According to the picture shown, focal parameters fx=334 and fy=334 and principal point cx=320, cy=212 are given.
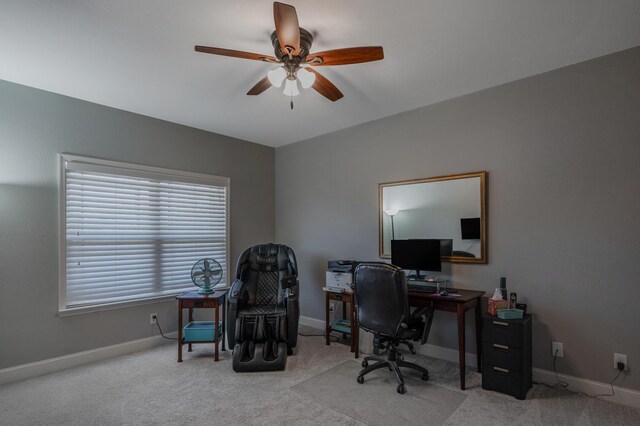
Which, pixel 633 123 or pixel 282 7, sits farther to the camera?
pixel 633 123

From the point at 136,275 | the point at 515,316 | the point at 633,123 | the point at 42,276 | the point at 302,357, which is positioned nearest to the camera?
the point at 633,123

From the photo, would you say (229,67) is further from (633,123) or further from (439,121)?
(633,123)

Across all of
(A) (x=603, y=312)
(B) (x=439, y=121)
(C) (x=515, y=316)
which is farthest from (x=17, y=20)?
(A) (x=603, y=312)

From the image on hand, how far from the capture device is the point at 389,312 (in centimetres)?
266

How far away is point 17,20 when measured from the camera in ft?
6.75

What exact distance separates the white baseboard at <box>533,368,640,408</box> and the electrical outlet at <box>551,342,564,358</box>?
148 millimetres

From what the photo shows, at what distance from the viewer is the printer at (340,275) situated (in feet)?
12.0

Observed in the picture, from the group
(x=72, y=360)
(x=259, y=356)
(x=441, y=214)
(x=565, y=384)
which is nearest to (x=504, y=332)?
(x=565, y=384)

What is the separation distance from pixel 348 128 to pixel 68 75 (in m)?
2.84

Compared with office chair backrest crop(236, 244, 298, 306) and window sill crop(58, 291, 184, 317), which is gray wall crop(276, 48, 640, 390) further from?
window sill crop(58, 291, 184, 317)

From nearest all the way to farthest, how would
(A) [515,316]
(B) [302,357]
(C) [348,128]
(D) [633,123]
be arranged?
(D) [633,123], (A) [515,316], (B) [302,357], (C) [348,128]

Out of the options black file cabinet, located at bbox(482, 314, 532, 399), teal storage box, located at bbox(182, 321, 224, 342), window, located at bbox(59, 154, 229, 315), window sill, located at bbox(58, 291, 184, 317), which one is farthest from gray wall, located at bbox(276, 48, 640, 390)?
window sill, located at bbox(58, 291, 184, 317)

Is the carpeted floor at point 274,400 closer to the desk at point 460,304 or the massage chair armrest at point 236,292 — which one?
the desk at point 460,304

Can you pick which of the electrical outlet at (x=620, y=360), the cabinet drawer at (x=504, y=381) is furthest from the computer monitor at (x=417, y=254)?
the electrical outlet at (x=620, y=360)
